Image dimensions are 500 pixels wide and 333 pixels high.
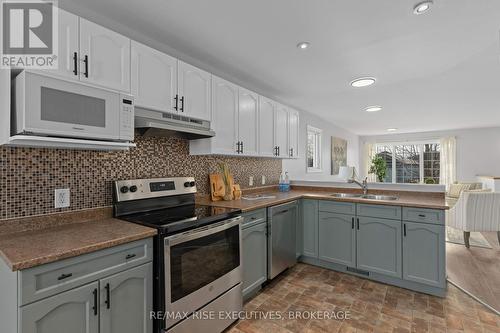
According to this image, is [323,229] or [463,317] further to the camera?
[323,229]

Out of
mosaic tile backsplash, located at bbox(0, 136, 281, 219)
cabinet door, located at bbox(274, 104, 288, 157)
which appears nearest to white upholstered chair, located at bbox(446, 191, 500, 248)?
cabinet door, located at bbox(274, 104, 288, 157)

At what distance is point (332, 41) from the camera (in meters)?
2.16

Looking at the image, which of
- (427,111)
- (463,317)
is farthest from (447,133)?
(463,317)

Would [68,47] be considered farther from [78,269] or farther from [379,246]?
[379,246]

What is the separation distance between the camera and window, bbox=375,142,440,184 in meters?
7.41

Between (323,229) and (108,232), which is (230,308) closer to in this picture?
(108,232)

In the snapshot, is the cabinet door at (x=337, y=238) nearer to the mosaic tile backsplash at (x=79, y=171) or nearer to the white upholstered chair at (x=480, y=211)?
the mosaic tile backsplash at (x=79, y=171)

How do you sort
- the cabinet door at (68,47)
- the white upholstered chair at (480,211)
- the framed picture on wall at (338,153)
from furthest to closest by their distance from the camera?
the framed picture on wall at (338,153), the white upholstered chair at (480,211), the cabinet door at (68,47)

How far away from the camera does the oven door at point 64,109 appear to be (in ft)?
4.00

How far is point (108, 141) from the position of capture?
1.57 m

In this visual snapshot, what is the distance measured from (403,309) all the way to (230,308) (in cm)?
148

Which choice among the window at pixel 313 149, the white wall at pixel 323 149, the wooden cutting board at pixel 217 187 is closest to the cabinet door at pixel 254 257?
the wooden cutting board at pixel 217 187

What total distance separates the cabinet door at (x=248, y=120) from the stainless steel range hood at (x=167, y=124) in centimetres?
50

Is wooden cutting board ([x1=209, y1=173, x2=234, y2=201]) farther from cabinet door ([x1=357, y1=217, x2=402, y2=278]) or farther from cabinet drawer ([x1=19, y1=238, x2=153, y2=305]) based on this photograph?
cabinet door ([x1=357, y1=217, x2=402, y2=278])
